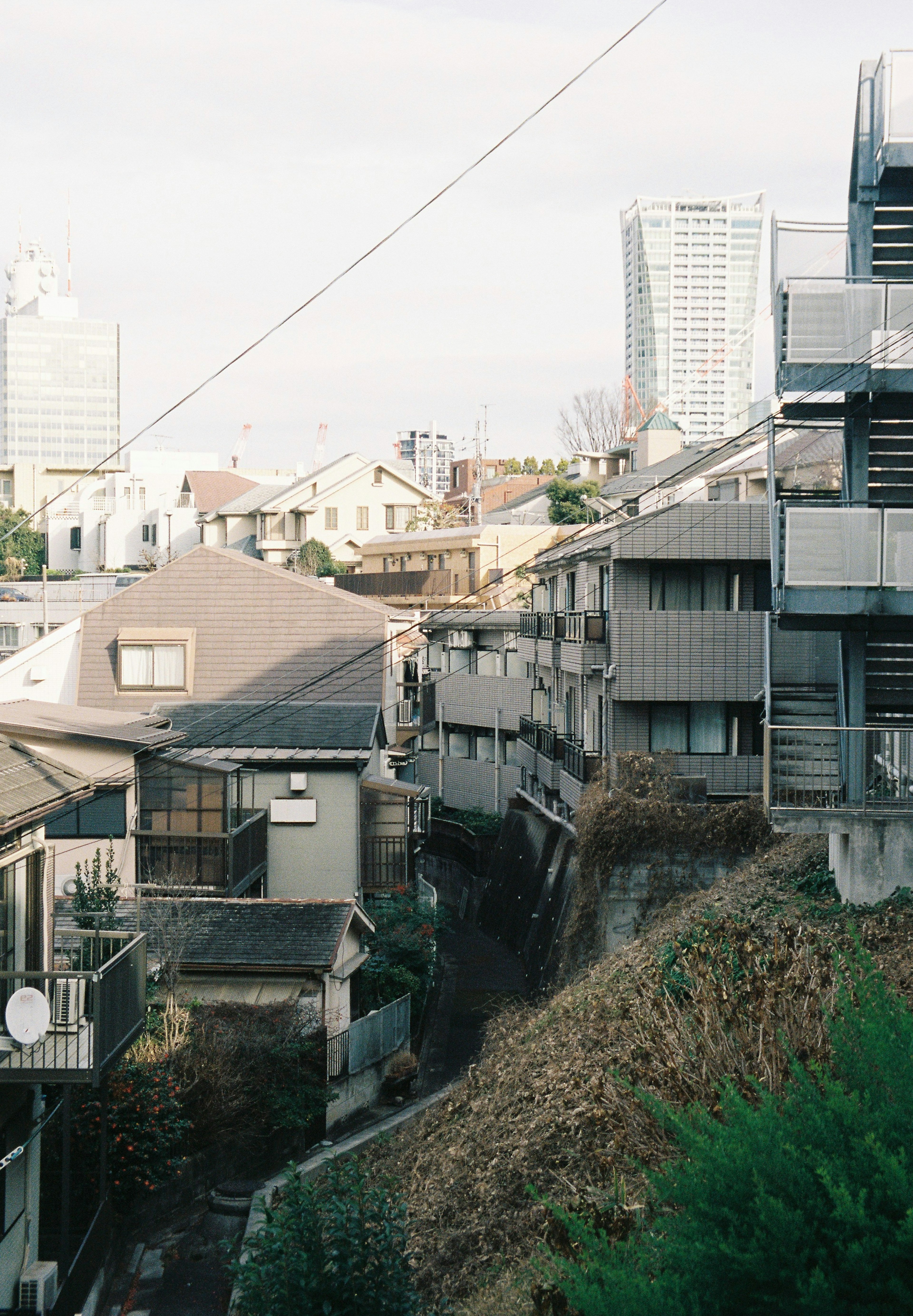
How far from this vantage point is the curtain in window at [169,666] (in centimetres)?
2559

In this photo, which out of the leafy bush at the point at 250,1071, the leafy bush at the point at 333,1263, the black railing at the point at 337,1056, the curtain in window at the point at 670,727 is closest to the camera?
the leafy bush at the point at 333,1263

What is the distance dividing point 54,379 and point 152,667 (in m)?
149

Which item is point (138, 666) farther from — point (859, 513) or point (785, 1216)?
point (785, 1216)

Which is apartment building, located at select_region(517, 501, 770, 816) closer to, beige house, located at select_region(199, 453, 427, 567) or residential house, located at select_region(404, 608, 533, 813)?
residential house, located at select_region(404, 608, 533, 813)

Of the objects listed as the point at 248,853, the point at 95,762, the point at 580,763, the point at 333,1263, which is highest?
the point at 95,762

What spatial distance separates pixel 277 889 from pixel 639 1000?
12474 mm

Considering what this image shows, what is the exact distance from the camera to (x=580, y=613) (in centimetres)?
2389

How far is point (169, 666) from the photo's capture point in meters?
25.7

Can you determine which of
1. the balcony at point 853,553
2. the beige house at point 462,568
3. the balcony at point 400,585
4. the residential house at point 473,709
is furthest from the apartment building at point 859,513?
the balcony at point 400,585

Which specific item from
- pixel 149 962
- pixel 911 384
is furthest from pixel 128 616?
pixel 911 384

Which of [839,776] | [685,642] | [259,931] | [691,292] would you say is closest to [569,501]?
[685,642]

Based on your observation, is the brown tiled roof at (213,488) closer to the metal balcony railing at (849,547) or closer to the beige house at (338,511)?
the beige house at (338,511)

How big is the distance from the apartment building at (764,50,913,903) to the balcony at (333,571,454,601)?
30.0m

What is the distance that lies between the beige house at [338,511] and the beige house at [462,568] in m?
8.19
